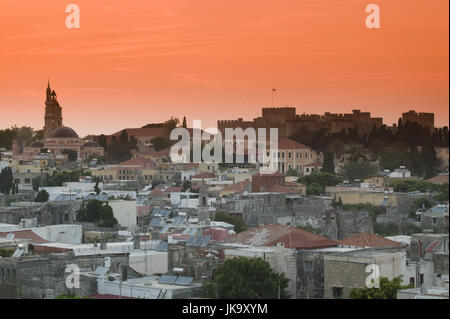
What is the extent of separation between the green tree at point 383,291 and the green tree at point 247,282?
0.92 meters

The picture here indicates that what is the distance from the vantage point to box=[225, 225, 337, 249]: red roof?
15.1 metres

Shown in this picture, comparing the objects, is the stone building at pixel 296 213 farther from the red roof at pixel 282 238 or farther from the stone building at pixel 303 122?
the stone building at pixel 303 122

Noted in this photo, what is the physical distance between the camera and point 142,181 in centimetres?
3366

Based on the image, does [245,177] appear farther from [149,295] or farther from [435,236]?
[149,295]

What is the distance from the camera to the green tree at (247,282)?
12.4 meters

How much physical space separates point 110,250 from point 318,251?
115 inches

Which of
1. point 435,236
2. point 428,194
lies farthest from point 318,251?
point 428,194

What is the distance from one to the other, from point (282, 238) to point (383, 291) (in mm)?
3488

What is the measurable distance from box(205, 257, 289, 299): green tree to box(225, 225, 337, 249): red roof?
1.93 meters

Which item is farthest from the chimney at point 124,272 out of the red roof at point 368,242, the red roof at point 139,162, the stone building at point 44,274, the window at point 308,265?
→ the red roof at point 139,162

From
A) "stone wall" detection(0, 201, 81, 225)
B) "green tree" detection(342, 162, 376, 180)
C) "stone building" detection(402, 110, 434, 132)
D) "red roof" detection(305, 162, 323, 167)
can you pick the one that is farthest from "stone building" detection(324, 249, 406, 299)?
"stone building" detection(402, 110, 434, 132)

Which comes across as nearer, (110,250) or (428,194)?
(110,250)

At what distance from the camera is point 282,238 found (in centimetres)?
1537

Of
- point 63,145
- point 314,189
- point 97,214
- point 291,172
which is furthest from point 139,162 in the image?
point 97,214
